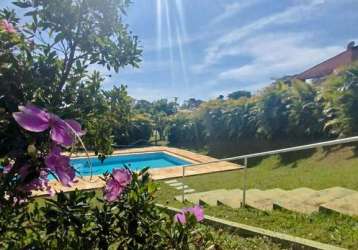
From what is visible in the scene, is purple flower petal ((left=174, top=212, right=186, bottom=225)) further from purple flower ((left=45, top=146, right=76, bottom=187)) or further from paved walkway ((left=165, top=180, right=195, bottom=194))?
paved walkway ((left=165, top=180, right=195, bottom=194))

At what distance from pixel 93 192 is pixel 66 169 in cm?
27

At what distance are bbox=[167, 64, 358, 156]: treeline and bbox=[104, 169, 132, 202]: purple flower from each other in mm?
11468

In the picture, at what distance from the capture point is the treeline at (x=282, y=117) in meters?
12.3

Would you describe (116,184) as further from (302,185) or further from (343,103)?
(343,103)

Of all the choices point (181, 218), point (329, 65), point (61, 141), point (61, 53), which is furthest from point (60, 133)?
point (329, 65)

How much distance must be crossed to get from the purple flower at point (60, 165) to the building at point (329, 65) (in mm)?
29364

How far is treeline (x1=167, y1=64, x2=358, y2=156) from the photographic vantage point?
12289 mm

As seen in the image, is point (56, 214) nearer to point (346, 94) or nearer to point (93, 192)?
point (93, 192)

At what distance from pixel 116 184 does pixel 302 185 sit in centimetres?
732

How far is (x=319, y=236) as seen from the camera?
4016 mm

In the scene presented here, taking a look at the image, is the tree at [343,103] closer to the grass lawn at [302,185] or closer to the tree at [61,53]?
the grass lawn at [302,185]

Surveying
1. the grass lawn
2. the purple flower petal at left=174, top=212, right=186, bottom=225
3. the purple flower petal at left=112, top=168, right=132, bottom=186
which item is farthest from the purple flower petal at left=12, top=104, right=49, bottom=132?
the grass lawn

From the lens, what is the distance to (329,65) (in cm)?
3112

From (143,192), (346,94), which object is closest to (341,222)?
(143,192)
